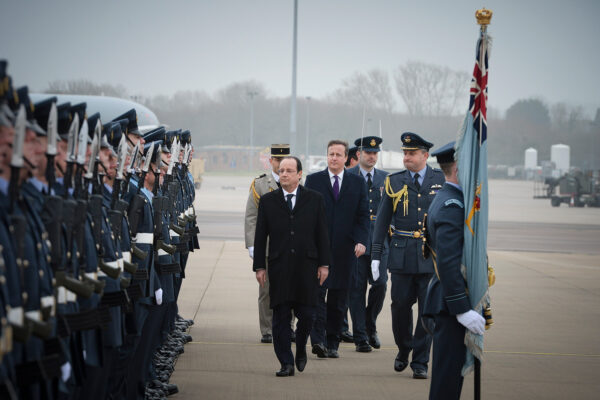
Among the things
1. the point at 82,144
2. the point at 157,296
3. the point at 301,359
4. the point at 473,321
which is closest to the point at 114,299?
the point at 82,144

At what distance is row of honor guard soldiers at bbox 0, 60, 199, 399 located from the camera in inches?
155

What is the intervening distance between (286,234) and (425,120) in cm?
9770

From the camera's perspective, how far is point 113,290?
215 inches

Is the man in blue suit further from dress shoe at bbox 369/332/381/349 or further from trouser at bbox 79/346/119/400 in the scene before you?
trouser at bbox 79/346/119/400

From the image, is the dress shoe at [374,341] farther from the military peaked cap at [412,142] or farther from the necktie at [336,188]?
the military peaked cap at [412,142]

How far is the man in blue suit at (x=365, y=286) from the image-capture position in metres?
9.12

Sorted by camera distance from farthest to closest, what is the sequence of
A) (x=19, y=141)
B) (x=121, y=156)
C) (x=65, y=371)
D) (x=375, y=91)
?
(x=375, y=91) → (x=121, y=156) → (x=65, y=371) → (x=19, y=141)

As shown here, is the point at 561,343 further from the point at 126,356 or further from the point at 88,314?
the point at 88,314

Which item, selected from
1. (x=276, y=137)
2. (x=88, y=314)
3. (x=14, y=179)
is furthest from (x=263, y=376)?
(x=276, y=137)

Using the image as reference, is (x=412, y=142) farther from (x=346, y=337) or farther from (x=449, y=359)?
(x=449, y=359)

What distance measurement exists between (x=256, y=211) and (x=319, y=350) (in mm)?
1663

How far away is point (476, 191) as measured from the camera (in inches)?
226

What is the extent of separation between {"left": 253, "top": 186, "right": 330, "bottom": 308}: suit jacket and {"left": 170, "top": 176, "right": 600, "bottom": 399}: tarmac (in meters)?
0.77

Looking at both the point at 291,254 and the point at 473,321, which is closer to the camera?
the point at 473,321
